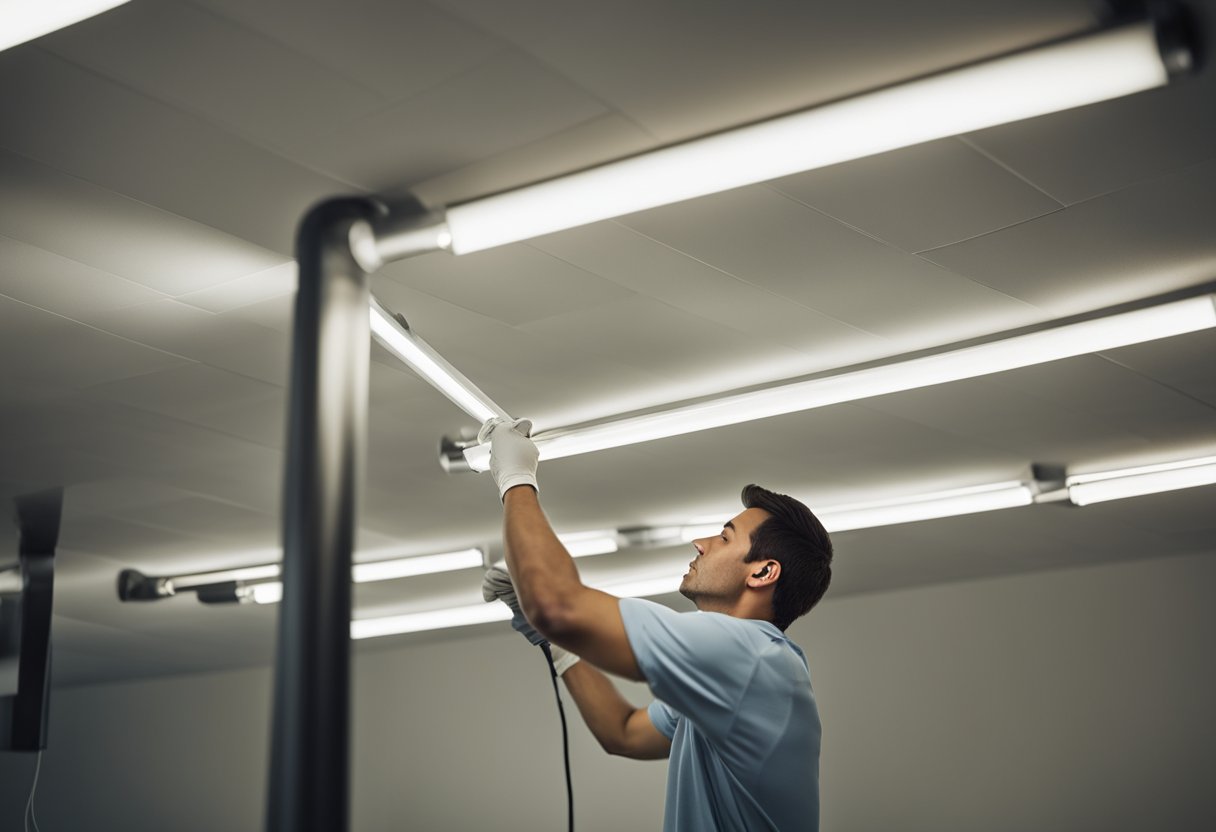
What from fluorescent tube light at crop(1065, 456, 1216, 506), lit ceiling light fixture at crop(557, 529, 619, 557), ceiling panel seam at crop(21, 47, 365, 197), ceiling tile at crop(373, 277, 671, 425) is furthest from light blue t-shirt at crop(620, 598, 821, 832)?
lit ceiling light fixture at crop(557, 529, 619, 557)

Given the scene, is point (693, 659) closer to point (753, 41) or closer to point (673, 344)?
point (753, 41)

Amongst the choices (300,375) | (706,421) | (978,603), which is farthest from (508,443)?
(978,603)

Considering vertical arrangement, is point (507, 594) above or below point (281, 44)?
below

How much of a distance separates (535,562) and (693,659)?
14.1 inches

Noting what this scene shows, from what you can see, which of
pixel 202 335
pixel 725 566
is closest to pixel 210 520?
pixel 202 335

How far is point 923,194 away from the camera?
132 inches

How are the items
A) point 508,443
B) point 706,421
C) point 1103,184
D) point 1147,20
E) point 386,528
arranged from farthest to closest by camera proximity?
point 386,528, point 706,421, point 1103,184, point 508,443, point 1147,20

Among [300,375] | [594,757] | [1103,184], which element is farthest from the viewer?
[594,757]

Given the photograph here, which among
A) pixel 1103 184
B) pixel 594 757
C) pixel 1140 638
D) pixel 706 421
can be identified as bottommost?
pixel 594 757

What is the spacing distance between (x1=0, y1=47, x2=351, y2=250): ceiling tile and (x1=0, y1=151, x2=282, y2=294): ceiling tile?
6cm

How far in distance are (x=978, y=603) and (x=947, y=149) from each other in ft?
18.6

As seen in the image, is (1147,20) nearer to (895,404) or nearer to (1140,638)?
(895,404)

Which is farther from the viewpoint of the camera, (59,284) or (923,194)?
(59,284)

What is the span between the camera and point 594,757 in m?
9.23
